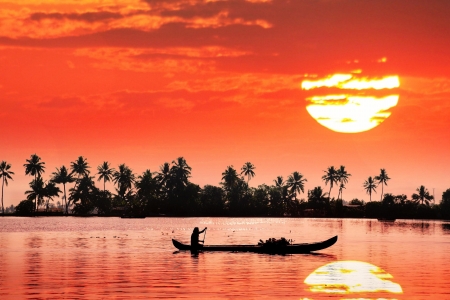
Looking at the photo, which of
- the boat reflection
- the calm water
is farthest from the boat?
the boat reflection

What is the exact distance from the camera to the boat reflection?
40906mm

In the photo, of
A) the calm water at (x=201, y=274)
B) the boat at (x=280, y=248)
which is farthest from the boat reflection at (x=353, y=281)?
the boat at (x=280, y=248)

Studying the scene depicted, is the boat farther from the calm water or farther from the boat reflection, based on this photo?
the boat reflection

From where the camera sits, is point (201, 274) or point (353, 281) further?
point (201, 274)

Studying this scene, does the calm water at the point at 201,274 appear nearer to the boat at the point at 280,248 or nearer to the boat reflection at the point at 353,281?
the boat reflection at the point at 353,281

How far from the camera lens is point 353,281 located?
4597cm

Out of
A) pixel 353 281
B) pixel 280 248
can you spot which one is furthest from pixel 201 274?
pixel 280 248

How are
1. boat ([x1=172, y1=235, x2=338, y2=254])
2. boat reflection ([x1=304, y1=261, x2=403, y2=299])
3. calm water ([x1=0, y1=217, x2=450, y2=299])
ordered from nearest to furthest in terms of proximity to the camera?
calm water ([x1=0, y1=217, x2=450, y2=299]) → boat reflection ([x1=304, y1=261, x2=403, y2=299]) → boat ([x1=172, y1=235, x2=338, y2=254])

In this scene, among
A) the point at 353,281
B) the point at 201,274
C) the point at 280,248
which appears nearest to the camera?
the point at 353,281

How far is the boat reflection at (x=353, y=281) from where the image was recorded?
40906mm

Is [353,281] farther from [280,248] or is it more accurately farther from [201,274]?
[280,248]

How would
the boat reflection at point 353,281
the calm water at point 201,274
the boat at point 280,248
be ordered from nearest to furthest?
the calm water at point 201,274 → the boat reflection at point 353,281 → the boat at point 280,248

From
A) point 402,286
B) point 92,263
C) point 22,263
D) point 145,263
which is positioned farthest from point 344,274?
point 22,263

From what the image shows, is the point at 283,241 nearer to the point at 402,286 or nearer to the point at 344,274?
the point at 344,274
